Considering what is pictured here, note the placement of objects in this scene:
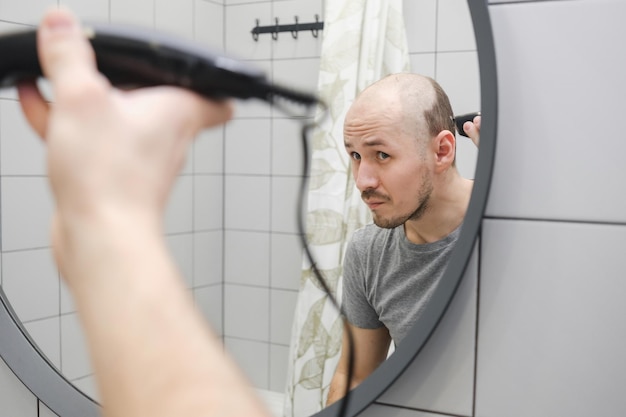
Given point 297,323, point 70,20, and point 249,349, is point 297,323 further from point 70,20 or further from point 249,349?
point 70,20

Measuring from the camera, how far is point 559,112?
2.02 ft

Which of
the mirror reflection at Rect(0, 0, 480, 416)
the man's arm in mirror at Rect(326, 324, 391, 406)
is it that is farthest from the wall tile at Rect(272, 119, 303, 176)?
the man's arm in mirror at Rect(326, 324, 391, 406)

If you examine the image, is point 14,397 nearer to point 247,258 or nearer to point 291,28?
point 247,258

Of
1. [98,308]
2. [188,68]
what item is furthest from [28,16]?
[98,308]

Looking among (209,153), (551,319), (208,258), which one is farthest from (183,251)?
(551,319)

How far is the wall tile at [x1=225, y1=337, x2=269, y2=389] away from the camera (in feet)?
2.49

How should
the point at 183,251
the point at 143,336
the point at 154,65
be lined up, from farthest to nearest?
1. the point at 183,251
2. the point at 154,65
3. the point at 143,336

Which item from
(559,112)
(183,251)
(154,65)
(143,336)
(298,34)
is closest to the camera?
(143,336)

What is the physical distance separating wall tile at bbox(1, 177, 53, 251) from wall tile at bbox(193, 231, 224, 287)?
275 mm

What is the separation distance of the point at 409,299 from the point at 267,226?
8.3 inches

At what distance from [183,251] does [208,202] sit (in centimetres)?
8

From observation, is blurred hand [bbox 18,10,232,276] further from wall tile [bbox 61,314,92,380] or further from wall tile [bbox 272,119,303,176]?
wall tile [bbox 61,314,92,380]

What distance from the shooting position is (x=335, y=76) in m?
0.69

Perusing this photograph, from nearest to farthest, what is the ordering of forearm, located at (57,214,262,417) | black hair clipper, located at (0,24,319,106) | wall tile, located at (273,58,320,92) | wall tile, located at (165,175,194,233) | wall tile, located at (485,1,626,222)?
1. forearm, located at (57,214,262,417)
2. black hair clipper, located at (0,24,319,106)
3. wall tile, located at (485,1,626,222)
4. wall tile, located at (273,58,320,92)
5. wall tile, located at (165,175,194,233)
